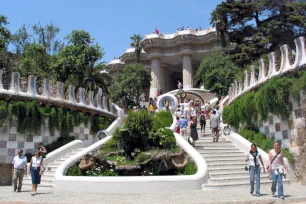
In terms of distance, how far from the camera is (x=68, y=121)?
61.3 feet

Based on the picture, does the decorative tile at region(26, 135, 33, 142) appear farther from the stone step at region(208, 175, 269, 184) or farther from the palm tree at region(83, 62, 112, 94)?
the palm tree at region(83, 62, 112, 94)

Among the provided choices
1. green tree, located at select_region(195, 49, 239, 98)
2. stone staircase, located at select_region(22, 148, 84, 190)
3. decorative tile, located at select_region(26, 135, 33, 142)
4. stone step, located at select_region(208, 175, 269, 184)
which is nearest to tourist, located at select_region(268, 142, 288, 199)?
stone step, located at select_region(208, 175, 269, 184)

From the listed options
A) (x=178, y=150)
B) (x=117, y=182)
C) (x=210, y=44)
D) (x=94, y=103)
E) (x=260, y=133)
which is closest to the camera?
(x=117, y=182)

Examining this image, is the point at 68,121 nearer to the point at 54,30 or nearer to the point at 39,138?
the point at 39,138

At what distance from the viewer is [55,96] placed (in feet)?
61.0

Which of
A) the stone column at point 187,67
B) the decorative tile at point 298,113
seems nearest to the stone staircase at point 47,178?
the decorative tile at point 298,113

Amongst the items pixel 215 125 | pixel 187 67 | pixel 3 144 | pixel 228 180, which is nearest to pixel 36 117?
pixel 3 144

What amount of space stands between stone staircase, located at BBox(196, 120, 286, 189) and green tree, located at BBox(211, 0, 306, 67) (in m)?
14.8

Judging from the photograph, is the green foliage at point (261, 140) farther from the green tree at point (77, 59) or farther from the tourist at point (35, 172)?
the green tree at point (77, 59)

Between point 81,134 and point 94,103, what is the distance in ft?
9.87

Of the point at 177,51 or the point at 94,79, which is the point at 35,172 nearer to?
the point at 94,79

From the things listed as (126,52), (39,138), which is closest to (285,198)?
(39,138)

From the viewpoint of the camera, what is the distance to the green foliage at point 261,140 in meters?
13.1

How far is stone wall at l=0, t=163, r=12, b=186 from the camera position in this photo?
15.2 m
